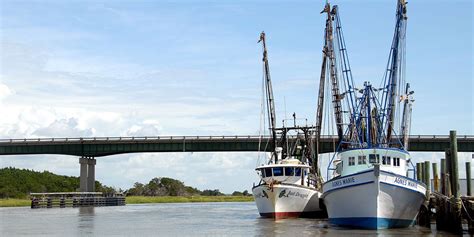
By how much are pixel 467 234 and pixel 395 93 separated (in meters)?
35.0

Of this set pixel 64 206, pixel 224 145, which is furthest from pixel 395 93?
pixel 64 206

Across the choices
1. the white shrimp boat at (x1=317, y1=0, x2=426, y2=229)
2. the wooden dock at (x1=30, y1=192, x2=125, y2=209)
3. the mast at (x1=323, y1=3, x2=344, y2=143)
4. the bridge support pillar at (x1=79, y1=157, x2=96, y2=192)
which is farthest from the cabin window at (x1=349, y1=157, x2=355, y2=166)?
the bridge support pillar at (x1=79, y1=157, x2=96, y2=192)

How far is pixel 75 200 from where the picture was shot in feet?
423

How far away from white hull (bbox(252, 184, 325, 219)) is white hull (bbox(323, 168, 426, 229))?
624 inches

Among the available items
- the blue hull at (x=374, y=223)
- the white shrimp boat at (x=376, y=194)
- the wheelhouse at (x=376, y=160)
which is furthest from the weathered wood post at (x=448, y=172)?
the blue hull at (x=374, y=223)

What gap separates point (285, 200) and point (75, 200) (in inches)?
2880

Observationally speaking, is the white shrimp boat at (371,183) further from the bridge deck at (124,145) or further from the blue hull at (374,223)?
Result: the bridge deck at (124,145)

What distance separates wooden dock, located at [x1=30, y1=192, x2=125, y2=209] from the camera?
125m

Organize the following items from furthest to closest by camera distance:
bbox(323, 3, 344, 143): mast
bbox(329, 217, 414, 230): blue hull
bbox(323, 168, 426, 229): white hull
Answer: bbox(323, 3, 344, 143): mast
bbox(329, 217, 414, 230): blue hull
bbox(323, 168, 426, 229): white hull

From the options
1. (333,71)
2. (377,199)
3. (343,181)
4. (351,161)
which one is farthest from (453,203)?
(333,71)

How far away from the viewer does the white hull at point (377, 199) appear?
46325 mm

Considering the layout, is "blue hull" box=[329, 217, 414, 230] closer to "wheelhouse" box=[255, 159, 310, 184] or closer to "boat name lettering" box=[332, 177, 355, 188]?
"boat name lettering" box=[332, 177, 355, 188]

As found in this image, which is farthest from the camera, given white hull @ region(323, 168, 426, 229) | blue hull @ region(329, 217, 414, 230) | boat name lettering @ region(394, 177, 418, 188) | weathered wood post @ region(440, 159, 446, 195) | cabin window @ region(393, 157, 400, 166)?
cabin window @ region(393, 157, 400, 166)

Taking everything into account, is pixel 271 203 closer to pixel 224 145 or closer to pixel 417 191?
pixel 417 191
